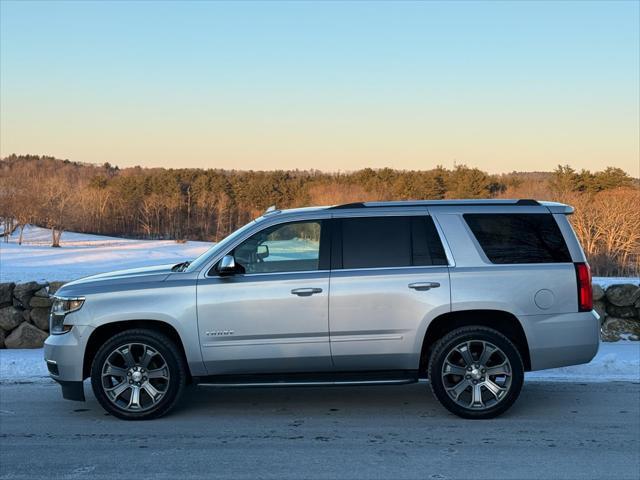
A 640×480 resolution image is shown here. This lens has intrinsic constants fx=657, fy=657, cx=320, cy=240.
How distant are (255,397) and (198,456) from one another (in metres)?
1.83

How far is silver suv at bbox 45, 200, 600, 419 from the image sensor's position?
585 cm

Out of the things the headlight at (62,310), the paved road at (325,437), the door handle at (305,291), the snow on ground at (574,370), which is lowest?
the paved road at (325,437)

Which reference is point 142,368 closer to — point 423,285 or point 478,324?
point 423,285

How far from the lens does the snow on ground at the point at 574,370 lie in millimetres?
7645

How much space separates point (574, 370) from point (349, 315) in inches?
142

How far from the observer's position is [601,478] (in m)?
4.61

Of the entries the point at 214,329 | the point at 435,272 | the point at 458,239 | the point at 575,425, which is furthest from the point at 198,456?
the point at 575,425

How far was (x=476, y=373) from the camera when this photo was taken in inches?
233

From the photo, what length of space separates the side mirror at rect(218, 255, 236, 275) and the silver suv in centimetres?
1

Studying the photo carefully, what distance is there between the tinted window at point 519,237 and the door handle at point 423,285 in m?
0.59

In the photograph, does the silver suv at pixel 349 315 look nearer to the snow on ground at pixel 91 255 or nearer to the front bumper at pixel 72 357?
the front bumper at pixel 72 357

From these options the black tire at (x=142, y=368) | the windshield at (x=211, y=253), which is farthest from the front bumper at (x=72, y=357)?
the windshield at (x=211, y=253)

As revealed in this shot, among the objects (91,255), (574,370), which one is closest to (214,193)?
(91,255)

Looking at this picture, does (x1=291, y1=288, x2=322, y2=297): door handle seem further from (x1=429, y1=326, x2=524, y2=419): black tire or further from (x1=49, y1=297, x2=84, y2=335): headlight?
(x1=49, y1=297, x2=84, y2=335): headlight
